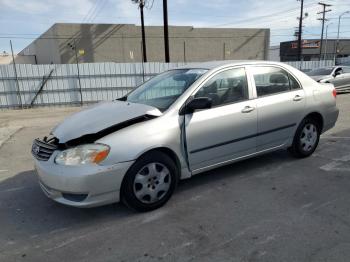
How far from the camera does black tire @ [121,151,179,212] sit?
3.42 metres

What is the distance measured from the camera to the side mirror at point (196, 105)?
3680 mm

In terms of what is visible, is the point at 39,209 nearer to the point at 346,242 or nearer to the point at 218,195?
the point at 218,195

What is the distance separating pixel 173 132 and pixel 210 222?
1049 mm

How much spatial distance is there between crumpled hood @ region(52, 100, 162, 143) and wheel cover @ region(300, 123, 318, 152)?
2603mm

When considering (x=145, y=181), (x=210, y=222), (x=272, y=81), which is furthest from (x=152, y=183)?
(x=272, y=81)

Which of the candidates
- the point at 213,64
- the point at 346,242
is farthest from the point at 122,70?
the point at 346,242

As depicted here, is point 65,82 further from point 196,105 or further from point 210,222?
point 210,222

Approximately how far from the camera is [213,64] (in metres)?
4.40

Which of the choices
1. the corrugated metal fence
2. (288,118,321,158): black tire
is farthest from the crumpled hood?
the corrugated metal fence

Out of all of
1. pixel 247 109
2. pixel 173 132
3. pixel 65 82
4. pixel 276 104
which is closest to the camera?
pixel 173 132

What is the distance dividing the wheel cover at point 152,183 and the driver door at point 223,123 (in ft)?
1.31

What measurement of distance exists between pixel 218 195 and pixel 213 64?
5.72 ft

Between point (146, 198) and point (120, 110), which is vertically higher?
point (120, 110)

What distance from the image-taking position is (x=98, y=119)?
3.70 m
